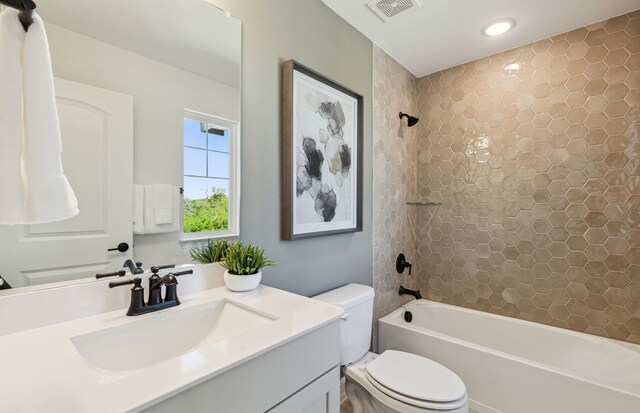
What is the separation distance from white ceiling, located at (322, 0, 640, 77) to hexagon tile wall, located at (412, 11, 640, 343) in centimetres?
12

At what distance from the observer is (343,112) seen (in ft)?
6.17

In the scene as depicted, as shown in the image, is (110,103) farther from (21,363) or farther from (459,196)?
(459,196)

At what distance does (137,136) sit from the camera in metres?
1.05

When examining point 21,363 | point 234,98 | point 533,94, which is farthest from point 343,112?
point 21,363

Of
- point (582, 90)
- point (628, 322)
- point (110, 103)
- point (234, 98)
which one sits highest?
point (582, 90)

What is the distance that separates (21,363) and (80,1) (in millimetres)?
1056

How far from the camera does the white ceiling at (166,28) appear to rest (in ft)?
3.07

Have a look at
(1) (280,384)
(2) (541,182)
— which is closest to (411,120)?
(2) (541,182)

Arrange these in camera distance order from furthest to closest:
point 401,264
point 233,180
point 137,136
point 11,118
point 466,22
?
point 401,264 < point 466,22 < point 233,180 < point 137,136 < point 11,118

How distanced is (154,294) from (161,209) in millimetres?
313

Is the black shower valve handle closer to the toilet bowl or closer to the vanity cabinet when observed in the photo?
the toilet bowl

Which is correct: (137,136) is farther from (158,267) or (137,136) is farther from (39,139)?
(158,267)

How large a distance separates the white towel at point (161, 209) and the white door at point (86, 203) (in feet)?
0.20

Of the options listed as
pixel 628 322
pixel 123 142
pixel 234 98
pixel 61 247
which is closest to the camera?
pixel 61 247
